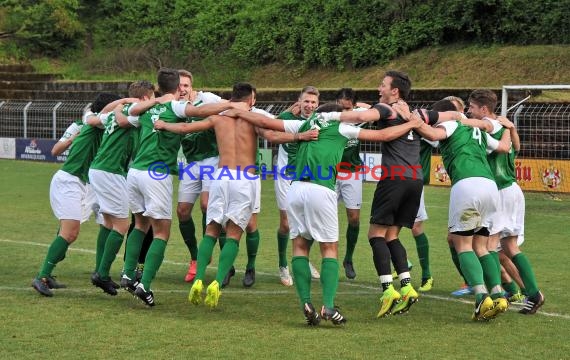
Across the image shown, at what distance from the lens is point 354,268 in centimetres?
1164

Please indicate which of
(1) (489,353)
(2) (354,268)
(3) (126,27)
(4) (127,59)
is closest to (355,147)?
(2) (354,268)

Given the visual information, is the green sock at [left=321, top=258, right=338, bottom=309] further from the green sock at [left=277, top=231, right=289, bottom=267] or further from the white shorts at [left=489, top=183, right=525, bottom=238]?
the green sock at [left=277, top=231, right=289, bottom=267]

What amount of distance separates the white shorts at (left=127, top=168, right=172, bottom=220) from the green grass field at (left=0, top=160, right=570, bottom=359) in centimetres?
87

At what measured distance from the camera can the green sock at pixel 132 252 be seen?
30.8 ft

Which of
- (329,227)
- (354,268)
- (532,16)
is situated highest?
(532,16)

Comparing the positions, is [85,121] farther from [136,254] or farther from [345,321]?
[345,321]

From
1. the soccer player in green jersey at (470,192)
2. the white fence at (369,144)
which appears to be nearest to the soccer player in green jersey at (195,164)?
the soccer player in green jersey at (470,192)

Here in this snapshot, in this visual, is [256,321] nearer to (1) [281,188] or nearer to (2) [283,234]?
(2) [283,234]

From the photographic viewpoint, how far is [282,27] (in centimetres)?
3531

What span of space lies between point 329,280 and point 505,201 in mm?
2040

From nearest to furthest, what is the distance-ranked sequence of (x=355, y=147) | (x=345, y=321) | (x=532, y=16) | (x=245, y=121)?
(x=345, y=321), (x=245, y=121), (x=355, y=147), (x=532, y=16)

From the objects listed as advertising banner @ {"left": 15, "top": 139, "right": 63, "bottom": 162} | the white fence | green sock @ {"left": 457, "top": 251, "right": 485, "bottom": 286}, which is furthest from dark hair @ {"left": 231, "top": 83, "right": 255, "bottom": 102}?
advertising banner @ {"left": 15, "top": 139, "right": 63, "bottom": 162}

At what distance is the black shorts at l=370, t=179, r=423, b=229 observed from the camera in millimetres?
8586

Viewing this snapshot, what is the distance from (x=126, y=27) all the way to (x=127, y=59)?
4.10 m
